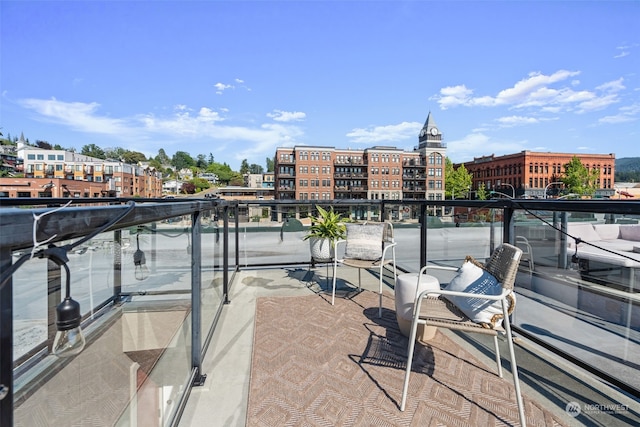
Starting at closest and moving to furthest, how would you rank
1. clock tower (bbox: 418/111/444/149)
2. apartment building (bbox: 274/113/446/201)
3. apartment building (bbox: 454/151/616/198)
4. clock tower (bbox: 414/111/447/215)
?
apartment building (bbox: 274/113/446/201) → clock tower (bbox: 414/111/447/215) → apartment building (bbox: 454/151/616/198) → clock tower (bbox: 418/111/444/149)

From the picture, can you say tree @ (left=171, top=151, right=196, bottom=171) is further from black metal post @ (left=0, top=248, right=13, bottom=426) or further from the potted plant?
black metal post @ (left=0, top=248, right=13, bottom=426)

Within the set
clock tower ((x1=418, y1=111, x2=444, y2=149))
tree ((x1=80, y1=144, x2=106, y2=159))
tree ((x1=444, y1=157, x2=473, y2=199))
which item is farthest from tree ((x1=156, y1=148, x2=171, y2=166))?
tree ((x1=444, y1=157, x2=473, y2=199))

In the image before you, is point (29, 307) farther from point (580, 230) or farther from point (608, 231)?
point (608, 231)

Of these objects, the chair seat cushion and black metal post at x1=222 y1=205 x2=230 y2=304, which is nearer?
the chair seat cushion

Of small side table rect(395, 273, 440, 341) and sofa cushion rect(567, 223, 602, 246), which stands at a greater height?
sofa cushion rect(567, 223, 602, 246)

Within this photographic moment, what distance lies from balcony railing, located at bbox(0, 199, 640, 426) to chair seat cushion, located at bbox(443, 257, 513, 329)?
578mm

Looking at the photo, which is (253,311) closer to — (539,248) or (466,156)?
(539,248)

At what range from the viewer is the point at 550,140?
3091 inches

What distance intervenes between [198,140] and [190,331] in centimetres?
9861

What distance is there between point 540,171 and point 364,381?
7389 centimetres

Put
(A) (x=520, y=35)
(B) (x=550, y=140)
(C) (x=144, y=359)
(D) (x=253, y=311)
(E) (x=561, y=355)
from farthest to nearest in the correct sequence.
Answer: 1. (B) (x=550, y=140)
2. (A) (x=520, y=35)
3. (D) (x=253, y=311)
4. (E) (x=561, y=355)
5. (C) (x=144, y=359)

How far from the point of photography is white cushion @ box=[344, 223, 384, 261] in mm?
3861

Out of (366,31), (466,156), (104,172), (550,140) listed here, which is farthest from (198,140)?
(550,140)

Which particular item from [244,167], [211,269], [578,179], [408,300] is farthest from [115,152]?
[578,179]
